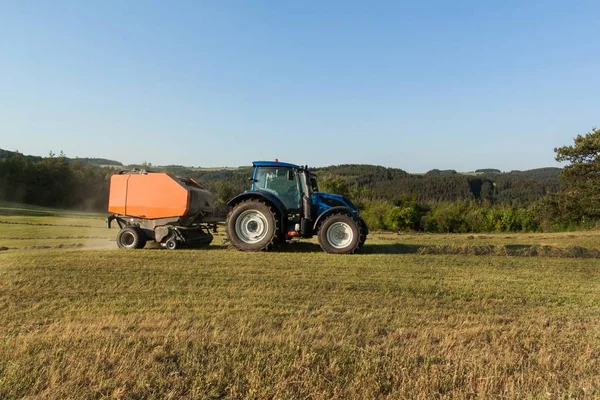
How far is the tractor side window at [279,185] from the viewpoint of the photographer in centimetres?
1055

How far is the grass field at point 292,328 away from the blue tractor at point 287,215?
3.53 feet

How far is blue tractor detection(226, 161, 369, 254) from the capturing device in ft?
32.6

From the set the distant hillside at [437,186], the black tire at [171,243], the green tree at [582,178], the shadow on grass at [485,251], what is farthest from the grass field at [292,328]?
the distant hillside at [437,186]

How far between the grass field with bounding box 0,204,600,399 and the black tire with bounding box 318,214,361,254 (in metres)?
0.89

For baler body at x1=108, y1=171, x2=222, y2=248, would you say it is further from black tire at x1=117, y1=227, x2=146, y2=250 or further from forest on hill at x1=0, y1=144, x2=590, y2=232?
forest on hill at x1=0, y1=144, x2=590, y2=232

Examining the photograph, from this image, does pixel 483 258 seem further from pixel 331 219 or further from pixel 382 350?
pixel 382 350

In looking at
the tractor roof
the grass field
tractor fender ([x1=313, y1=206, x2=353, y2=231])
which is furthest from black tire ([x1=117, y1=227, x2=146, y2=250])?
tractor fender ([x1=313, y1=206, x2=353, y2=231])

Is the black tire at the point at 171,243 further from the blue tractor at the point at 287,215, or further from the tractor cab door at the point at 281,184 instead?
the tractor cab door at the point at 281,184

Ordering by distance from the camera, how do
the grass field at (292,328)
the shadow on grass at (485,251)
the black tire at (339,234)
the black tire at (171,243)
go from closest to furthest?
the grass field at (292,328) → the black tire at (339,234) → the shadow on grass at (485,251) → the black tire at (171,243)

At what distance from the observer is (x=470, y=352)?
4.04 m

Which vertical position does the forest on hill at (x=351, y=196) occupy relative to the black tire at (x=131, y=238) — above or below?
above

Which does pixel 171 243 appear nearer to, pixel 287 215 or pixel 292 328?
pixel 287 215

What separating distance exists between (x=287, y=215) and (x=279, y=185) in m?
0.83

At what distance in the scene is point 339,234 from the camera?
10047 mm
